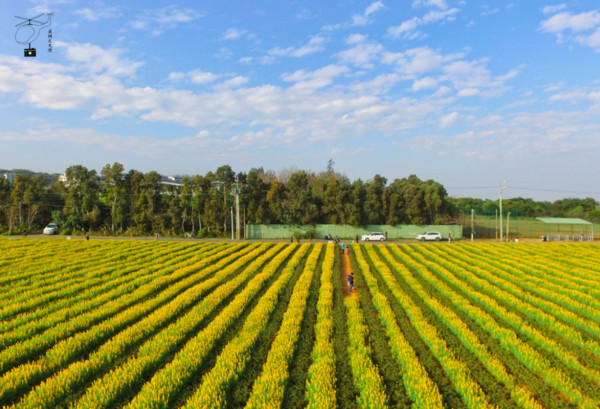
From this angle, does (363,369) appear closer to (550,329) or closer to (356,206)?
(550,329)

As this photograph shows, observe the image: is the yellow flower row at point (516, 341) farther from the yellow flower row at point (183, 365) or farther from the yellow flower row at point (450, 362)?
the yellow flower row at point (183, 365)

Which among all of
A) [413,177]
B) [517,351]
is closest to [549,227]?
[413,177]

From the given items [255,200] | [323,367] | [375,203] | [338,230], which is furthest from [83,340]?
[375,203]

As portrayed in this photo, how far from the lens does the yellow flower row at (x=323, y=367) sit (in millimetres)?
8602

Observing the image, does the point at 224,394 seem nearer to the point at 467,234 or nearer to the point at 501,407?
the point at 501,407

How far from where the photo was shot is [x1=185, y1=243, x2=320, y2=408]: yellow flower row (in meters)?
8.65

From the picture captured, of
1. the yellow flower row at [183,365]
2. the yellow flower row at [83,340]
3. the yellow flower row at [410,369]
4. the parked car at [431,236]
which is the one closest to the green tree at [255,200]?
the parked car at [431,236]

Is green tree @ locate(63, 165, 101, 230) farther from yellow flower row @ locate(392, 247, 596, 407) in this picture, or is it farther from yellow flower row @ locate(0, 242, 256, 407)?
yellow flower row @ locate(392, 247, 596, 407)

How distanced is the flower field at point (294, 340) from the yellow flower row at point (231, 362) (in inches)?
2.3

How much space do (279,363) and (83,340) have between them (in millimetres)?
7193

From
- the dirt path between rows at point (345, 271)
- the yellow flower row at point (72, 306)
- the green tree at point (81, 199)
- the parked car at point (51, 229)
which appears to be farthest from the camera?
the green tree at point (81, 199)

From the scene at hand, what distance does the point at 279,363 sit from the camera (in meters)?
10.6

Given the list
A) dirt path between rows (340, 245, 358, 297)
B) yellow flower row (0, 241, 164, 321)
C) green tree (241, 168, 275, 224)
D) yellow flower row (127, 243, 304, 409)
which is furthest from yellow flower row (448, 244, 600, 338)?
green tree (241, 168, 275, 224)

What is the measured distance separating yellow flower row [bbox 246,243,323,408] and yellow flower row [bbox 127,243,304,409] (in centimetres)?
209
